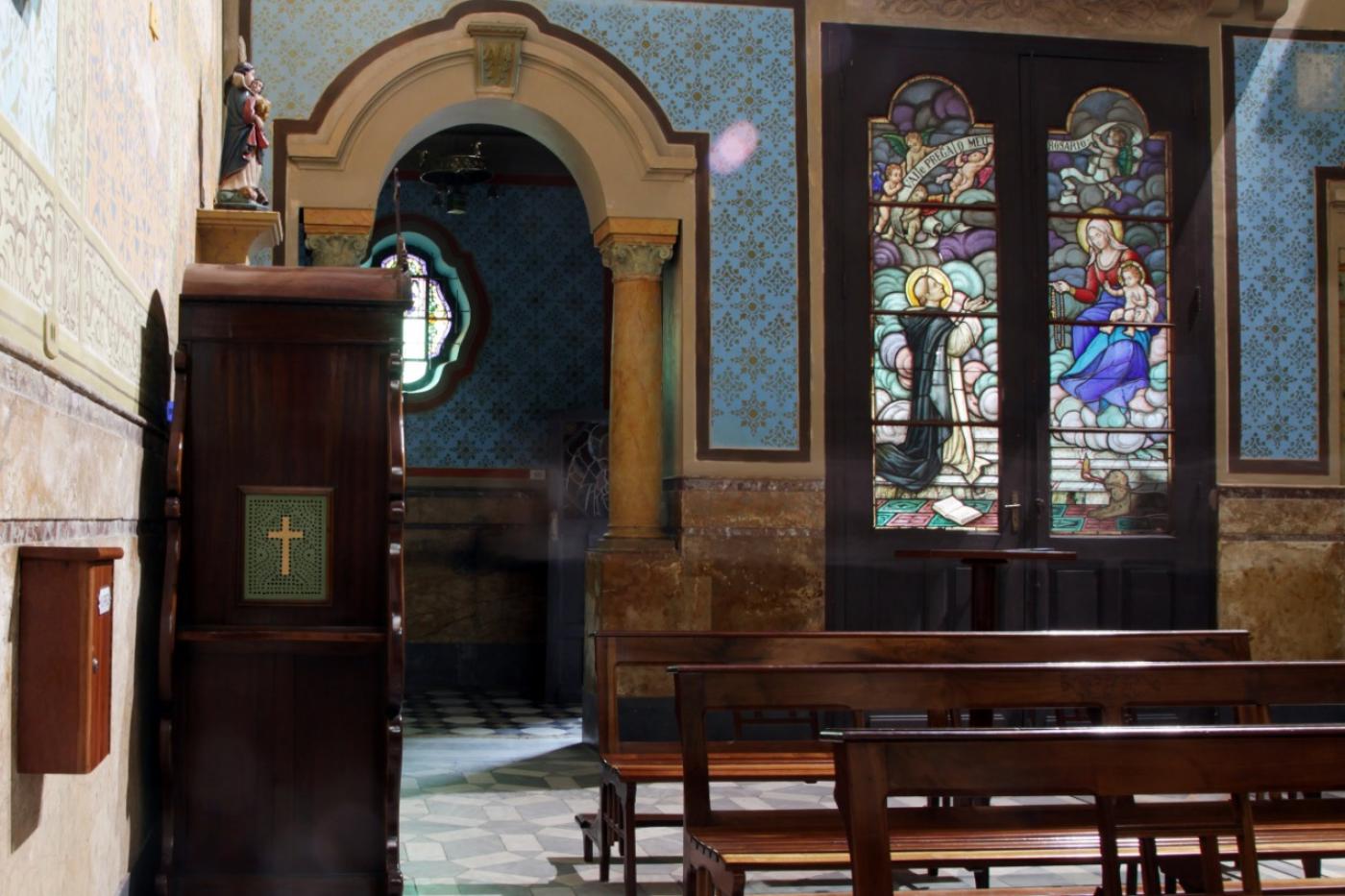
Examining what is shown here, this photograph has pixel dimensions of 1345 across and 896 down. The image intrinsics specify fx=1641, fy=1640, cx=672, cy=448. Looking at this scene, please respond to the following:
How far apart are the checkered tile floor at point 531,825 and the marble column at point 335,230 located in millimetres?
2710

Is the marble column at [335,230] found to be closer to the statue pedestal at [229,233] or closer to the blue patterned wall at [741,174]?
the blue patterned wall at [741,174]

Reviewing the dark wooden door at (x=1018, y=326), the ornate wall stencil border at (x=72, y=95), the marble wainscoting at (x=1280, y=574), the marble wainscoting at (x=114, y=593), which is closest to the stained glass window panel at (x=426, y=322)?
the dark wooden door at (x=1018, y=326)

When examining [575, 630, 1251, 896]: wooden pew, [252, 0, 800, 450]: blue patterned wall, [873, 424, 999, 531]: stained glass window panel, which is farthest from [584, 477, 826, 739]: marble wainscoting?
[575, 630, 1251, 896]: wooden pew

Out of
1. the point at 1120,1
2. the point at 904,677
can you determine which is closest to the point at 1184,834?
the point at 904,677

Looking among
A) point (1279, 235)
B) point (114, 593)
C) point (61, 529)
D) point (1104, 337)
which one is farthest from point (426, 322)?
point (61, 529)

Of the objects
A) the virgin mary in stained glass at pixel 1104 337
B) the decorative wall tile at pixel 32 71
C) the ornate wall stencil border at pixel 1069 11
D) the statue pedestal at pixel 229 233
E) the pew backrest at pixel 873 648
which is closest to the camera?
the decorative wall tile at pixel 32 71

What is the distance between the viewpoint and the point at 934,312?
9312 millimetres

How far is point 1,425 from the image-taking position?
2.55m

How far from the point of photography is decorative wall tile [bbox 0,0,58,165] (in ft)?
8.39

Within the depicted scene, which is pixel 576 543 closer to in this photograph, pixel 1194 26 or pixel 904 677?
pixel 1194 26

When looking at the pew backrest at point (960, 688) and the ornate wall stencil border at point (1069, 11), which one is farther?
the ornate wall stencil border at point (1069, 11)

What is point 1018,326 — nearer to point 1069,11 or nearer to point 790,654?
point 1069,11

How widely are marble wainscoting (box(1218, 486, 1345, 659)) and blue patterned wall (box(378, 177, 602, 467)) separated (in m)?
5.17

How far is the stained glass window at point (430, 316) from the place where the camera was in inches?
506
